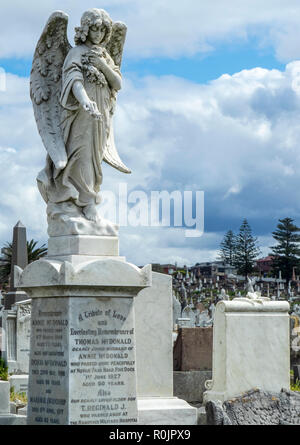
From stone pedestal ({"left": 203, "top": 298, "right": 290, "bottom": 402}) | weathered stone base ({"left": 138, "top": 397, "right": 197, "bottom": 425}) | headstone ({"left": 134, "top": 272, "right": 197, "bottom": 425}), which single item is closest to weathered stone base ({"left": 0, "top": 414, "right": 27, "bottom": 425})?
weathered stone base ({"left": 138, "top": 397, "right": 197, "bottom": 425})

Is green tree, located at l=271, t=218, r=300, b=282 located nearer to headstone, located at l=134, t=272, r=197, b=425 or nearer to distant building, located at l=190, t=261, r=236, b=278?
distant building, located at l=190, t=261, r=236, b=278

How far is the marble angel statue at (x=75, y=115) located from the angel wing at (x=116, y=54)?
209 millimetres

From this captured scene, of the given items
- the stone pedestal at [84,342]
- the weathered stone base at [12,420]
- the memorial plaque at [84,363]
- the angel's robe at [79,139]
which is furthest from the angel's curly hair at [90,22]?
the weathered stone base at [12,420]

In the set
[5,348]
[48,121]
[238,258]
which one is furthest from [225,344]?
[238,258]

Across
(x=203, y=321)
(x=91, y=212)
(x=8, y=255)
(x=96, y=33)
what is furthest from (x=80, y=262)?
(x=8, y=255)

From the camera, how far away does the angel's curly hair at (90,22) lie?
27.4ft

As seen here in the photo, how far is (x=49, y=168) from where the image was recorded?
856cm

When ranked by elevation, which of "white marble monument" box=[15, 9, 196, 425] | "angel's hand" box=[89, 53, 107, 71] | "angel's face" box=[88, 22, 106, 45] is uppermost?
"angel's face" box=[88, 22, 106, 45]

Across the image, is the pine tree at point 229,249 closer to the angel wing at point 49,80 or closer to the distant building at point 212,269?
the distant building at point 212,269

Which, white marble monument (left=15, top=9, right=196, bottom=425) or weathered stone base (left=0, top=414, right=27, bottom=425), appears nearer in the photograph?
white marble monument (left=15, top=9, right=196, bottom=425)

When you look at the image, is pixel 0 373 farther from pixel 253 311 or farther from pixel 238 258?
pixel 238 258

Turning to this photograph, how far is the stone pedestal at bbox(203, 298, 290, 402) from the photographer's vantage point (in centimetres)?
1135

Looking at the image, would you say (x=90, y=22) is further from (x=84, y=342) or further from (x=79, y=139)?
(x=84, y=342)

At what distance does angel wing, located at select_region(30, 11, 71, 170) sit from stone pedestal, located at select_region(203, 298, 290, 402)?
4.16 m
